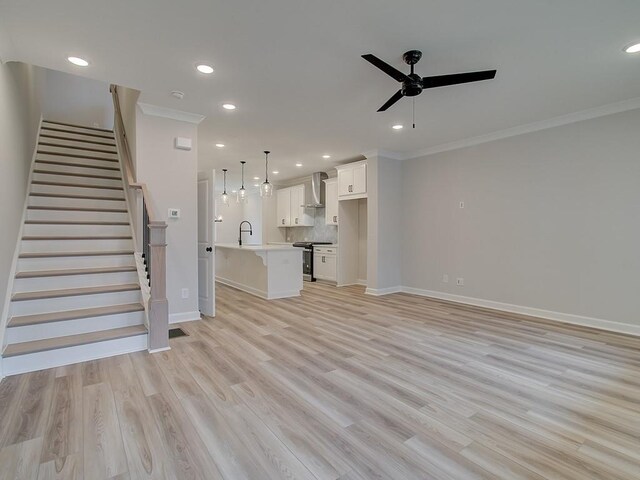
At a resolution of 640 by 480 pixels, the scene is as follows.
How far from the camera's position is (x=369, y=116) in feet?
13.5

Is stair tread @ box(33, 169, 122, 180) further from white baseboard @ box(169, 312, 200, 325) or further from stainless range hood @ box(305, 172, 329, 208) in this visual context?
stainless range hood @ box(305, 172, 329, 208)

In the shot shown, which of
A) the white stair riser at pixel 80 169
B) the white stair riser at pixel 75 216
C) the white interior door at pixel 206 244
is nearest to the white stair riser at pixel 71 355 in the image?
the white interior door at pixel 206 244

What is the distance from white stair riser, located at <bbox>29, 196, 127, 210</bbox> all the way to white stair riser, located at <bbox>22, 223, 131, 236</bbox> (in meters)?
0.39

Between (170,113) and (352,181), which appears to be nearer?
(170,113)

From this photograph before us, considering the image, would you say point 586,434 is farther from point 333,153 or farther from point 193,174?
point 333,153

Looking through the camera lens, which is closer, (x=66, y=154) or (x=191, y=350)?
(x=191, y=350)

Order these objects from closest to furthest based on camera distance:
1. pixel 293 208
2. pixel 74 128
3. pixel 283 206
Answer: pixel 74 128 → pixel 293 208 → pixel 283 206

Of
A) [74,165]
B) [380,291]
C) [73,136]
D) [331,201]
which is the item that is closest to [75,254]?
[74,165]

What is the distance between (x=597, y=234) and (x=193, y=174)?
510 cm

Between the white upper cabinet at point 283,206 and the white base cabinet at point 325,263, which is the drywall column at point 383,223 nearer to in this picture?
the white base cabinet at point 325,263

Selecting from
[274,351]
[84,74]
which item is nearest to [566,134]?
[274,351]

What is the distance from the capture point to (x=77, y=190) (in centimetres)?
432

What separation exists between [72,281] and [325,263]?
4.84m

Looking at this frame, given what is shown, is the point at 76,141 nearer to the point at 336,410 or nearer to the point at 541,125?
the point at 336,410
